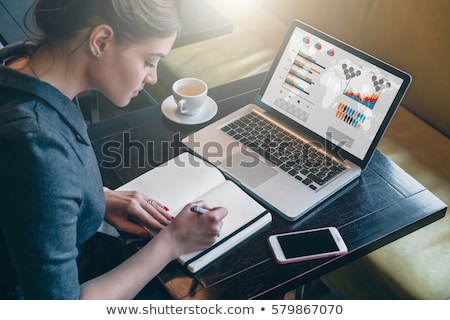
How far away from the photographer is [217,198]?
1127mm

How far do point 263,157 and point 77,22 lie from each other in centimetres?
55

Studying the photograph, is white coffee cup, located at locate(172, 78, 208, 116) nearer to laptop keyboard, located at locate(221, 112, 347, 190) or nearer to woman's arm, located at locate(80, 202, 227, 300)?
laptop keyboard, located at locate(221, 112, 347, 190)

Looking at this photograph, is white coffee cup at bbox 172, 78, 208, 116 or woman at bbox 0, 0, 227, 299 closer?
woman at bbox 0, 0, 227, 299

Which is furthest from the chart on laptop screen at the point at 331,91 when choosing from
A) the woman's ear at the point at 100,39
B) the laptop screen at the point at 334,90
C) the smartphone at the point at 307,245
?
the woman's ear at the point at 100,39

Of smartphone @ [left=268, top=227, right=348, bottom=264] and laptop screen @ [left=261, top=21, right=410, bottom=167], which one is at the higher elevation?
laptop screen @ [left=261, top=21, right=410, bottom=167]

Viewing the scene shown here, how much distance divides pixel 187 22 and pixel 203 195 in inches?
32.1

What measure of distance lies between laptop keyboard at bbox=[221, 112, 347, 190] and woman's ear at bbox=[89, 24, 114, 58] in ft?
1.56

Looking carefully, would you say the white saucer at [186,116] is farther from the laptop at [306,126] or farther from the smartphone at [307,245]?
the smartphone at [307,245]

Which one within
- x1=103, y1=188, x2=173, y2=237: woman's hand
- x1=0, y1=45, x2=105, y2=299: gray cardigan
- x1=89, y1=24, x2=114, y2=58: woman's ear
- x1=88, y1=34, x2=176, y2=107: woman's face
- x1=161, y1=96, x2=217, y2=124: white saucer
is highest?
x1=89, y1=24, x2=114, y2=58: woman's ear

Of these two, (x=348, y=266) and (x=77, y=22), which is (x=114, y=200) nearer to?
(x=77, y=22)

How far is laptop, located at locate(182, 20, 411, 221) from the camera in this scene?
118cm

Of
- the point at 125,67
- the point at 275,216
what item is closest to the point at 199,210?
the point at 275,216

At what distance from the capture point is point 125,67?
3.17ft

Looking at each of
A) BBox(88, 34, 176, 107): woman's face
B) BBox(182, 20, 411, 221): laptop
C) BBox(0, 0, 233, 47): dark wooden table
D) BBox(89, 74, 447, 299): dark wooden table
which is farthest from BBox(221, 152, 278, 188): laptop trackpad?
BBox(0, 0, 233, 47): dark wooden table
